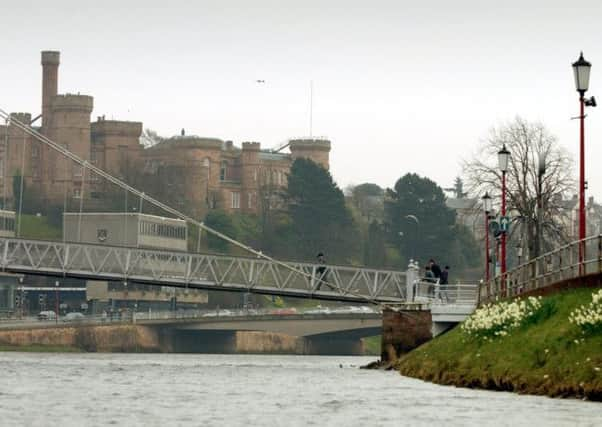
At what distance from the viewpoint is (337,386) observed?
58125 millimetres

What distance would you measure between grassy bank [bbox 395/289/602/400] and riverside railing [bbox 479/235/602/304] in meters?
1.13

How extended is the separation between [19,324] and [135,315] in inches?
461

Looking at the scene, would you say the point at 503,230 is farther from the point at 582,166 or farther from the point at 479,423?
the point at 479,423

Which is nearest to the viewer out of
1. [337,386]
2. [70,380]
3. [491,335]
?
[491,335]

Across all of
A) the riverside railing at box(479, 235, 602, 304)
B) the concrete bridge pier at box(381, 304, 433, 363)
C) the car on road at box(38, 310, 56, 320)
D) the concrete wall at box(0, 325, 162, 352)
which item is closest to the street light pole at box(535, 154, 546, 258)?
the concrete bridge pier at box(381, 304, 433, 363)

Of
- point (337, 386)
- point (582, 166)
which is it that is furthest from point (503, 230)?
point (582, 166)

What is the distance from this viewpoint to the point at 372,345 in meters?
164

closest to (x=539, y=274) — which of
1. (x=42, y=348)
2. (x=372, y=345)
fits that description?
(x=42, y=348)

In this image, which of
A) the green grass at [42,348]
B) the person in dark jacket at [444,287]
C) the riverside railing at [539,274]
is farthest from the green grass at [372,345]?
the riverside railing at [539,274]

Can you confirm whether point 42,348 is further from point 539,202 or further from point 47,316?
point 539,202

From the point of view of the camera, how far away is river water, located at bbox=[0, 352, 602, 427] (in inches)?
1608

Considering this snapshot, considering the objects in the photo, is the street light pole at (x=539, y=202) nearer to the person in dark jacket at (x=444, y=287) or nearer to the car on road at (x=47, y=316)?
the person in dark jacket at (x=444, y=287)

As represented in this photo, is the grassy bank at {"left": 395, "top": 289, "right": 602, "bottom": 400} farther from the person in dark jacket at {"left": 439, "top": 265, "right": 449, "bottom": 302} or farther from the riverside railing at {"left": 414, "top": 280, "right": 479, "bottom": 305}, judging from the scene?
the person in dark jacket at {"left": 439, "top": 265, "right": 449, "bottom": 302}

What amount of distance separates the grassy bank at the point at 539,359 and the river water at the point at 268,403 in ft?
1.74
